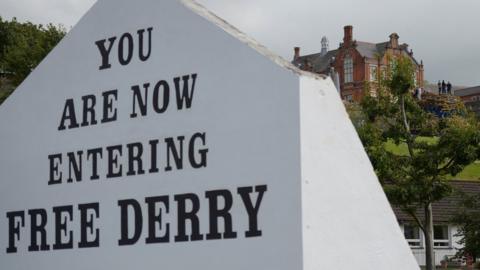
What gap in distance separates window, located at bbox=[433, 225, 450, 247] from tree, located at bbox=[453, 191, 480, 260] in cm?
2204

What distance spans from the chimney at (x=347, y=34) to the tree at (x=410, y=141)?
7603 centimetres

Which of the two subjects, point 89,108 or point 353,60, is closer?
point 89,108

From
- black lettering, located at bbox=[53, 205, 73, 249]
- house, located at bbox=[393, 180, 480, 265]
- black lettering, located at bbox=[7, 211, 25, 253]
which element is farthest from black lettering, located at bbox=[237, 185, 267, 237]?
house, located at bbox=[393, 180, 480, 265]

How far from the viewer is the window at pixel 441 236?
43.6 m

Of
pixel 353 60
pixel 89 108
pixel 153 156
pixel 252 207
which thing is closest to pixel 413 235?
pixel 89 108

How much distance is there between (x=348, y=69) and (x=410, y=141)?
76.5m

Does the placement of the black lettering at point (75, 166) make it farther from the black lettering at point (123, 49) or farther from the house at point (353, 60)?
the house at point (353, 60)

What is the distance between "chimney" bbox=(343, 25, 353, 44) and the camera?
9656 cm

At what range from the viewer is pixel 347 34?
9788cm

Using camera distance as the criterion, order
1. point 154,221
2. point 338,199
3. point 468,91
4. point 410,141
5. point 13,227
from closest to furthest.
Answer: point 338,199 → point 154,221 → point 13,227 → point 410,141 → point 468,91

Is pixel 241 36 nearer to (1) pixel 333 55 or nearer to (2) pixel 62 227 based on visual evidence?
(2) pixel 62 227

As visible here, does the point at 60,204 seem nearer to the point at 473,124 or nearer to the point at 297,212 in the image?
the point at 297,212

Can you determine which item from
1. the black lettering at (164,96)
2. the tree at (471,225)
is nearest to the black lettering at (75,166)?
the black lettering at (164,96)

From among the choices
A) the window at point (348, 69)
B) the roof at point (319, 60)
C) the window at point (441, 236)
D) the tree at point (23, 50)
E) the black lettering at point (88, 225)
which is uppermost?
the roof at point (319, 60)
